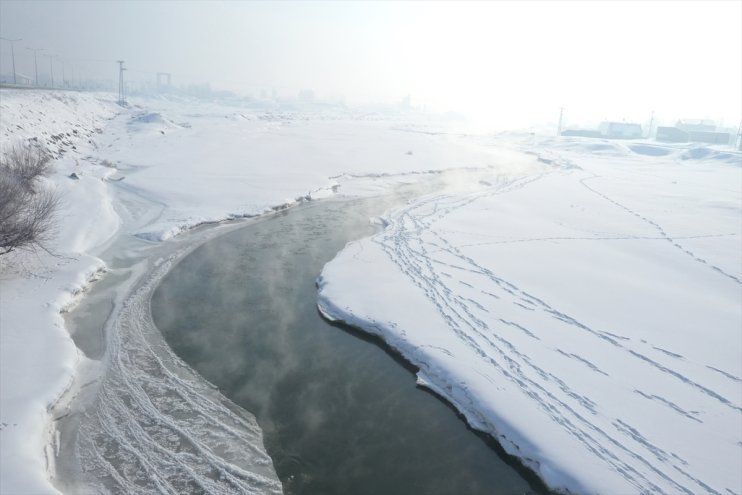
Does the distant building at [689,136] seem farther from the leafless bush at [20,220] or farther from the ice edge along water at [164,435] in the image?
the ice edge along water at [164,435]

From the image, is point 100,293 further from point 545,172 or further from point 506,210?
point 545,172

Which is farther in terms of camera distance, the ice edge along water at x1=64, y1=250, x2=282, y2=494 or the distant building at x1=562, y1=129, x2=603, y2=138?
the distant building at x1=562, y1=129, x2=603, y2=138

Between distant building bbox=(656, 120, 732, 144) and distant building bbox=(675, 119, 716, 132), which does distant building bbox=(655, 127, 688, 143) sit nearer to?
distant building bbox=(656, 120, 732, 144)

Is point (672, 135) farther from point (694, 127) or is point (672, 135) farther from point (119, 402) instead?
point (119, 402)

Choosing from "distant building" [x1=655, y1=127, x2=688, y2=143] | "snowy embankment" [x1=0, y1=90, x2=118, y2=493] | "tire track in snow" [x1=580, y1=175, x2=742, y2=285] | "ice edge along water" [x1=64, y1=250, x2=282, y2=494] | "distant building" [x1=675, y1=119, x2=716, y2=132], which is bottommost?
"ice edge along water" [x1=64, y1=250, x2=282, y2=494]

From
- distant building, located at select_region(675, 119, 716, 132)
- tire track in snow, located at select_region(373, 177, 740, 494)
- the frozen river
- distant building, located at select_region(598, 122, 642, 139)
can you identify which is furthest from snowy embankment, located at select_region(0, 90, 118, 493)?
distant building, located at select_region(675, 119, 716, 132)

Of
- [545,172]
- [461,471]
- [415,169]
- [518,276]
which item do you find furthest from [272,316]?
[545,172]
